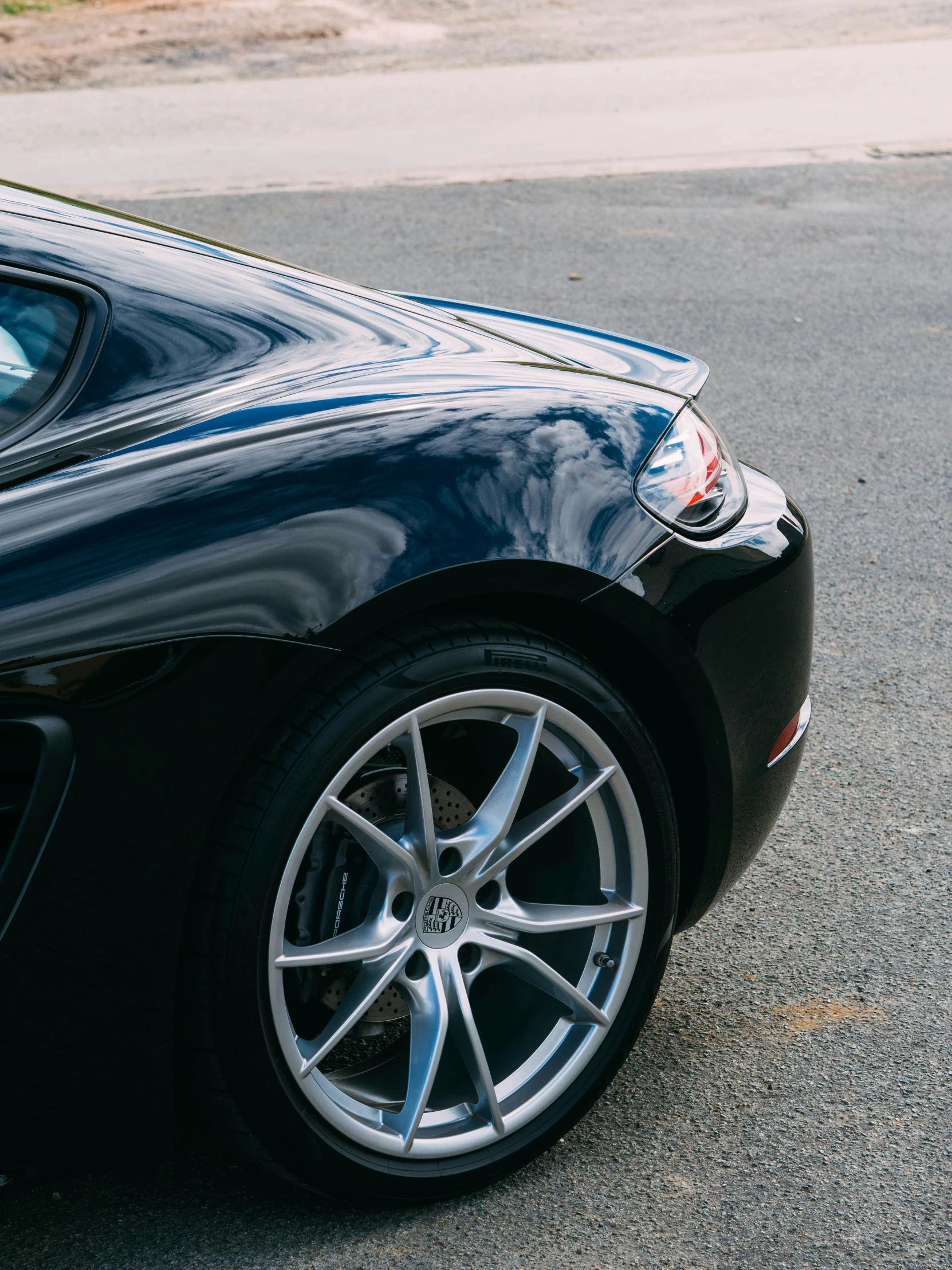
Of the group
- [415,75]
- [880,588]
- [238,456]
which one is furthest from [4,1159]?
[415,75]

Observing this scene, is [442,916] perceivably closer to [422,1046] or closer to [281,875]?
[422,1046]

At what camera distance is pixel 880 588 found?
4336 millimetres

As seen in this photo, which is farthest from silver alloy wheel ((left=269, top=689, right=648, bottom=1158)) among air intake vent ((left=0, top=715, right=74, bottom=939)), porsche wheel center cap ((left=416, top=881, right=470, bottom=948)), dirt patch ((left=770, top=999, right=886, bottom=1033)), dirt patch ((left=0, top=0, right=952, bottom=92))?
dirt patch ((left=0, top=0, right=952, bottom=92))


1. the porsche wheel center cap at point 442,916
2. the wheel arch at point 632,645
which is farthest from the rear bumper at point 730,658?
the porsche wheel center cap at point 442,916

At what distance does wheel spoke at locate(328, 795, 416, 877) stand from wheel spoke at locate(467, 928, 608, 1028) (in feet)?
0.64

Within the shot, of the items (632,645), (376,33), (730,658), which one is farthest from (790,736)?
(376,33)

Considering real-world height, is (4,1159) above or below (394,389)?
below

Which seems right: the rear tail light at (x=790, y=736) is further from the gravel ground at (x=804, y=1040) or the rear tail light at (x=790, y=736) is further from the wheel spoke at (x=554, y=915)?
the gravel ground at (x=804, y=1040)

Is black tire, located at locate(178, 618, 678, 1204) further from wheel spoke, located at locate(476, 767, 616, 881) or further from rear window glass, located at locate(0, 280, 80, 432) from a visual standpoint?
rear window glass, located at locate(0, 280, 80, 432)

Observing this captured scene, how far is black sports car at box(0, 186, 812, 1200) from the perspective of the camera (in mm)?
1780

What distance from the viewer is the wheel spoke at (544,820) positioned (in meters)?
2.17

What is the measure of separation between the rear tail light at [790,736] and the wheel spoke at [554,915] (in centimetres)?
41

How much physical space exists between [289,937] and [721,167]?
848 cm

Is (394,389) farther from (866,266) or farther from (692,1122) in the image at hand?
(866,266)
